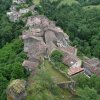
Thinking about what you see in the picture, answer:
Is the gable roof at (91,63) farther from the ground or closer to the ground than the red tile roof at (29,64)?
closer to the ground

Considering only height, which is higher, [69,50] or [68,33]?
[69,50]

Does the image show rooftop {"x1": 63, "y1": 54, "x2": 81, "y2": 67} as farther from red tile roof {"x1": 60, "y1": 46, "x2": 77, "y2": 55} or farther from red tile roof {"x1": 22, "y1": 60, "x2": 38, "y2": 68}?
red tile roof {"x1": 22, "y1": 60, "x2": 38, "y2": 68}

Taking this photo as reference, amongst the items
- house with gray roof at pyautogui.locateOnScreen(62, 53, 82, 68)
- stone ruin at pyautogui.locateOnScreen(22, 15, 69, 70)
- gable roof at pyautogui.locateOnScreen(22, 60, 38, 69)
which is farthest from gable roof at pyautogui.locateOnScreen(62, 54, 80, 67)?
gable roof at pyautogui.locateOnScreen(22, 60, 38, 69)

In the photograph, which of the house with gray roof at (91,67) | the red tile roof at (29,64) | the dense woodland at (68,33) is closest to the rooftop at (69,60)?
the house with gray roof at (91,67)

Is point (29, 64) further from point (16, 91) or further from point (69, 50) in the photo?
point (16, 91)

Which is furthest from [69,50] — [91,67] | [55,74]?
[55,74]

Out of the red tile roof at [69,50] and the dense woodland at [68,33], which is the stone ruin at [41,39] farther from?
the dense woodland at [68,33]

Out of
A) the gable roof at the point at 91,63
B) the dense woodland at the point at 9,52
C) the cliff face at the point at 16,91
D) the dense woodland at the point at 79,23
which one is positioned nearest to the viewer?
the cliff face at the point at 16,91

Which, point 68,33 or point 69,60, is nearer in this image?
point 69,60
